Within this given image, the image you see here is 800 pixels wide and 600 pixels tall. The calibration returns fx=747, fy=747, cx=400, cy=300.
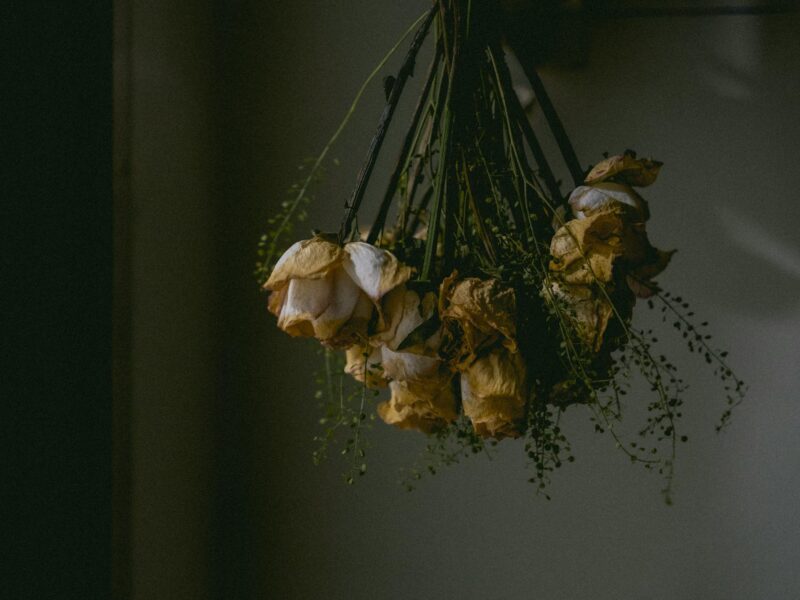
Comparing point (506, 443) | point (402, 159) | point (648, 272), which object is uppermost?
point (402, 159)

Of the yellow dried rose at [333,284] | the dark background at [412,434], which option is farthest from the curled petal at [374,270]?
the dark background at [412,434]

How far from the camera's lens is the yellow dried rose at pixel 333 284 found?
0.52 m

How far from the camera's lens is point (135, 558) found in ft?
3.31

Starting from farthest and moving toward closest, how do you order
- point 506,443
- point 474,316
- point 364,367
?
1. point 506,443
2. point 364,367
3. point 474,316

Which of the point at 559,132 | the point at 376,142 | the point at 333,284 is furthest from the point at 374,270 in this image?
the point at 559,132

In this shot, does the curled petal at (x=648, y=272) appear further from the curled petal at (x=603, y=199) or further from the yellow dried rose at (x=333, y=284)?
the yellow dried rose at (x=333, y=284)

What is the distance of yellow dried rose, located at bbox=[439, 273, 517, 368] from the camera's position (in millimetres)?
518

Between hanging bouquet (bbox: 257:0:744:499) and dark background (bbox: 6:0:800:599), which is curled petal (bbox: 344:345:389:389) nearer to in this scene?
hanging bouquet (bbox: 257:0:744:499)

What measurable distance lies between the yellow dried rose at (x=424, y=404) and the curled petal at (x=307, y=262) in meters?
0.11

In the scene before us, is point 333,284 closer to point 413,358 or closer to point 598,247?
point 413,358

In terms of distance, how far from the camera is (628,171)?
587 mm

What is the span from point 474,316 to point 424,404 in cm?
11

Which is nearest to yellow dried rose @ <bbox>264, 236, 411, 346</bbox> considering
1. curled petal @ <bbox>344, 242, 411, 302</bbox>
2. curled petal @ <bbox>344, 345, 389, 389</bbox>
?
curled petal @ <bbox>344, 242, 411, 302</bbox>

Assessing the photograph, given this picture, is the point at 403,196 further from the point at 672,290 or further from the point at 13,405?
the point at 672,290
